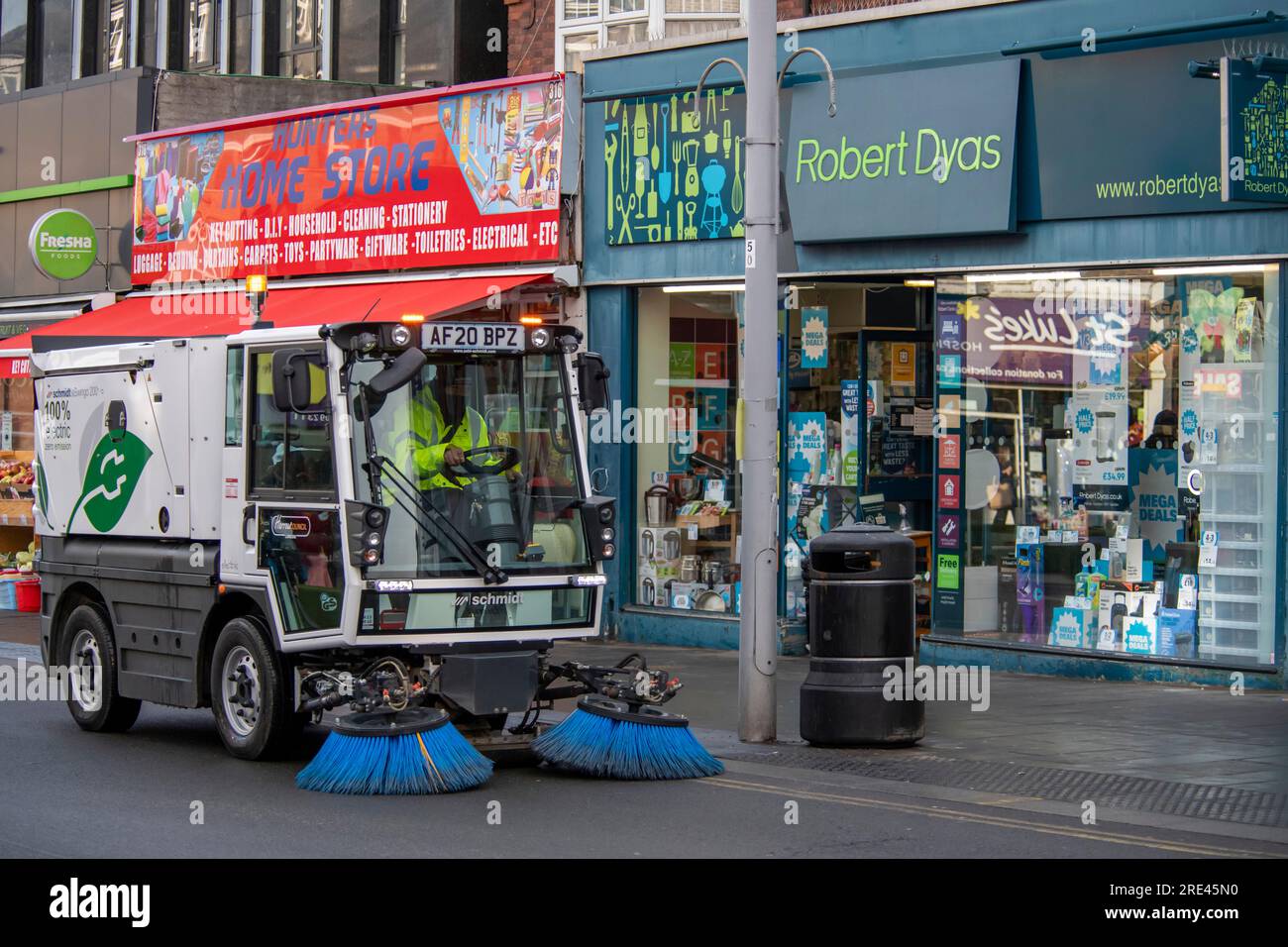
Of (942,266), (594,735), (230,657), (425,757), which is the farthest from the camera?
(942,266)

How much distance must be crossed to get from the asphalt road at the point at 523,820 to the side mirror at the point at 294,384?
216cm

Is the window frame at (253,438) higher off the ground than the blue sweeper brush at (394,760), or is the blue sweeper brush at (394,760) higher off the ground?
the window frame at (253,438)

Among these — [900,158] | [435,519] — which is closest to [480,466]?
[435,519]

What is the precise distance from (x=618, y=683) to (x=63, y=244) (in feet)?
50.0

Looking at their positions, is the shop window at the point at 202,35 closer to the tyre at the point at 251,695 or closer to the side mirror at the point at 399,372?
the tyre at the point at 251,695

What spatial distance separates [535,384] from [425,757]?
2607 mm

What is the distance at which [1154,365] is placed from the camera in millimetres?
14367


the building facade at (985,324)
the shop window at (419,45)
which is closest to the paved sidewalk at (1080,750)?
the building facade at (985,324)

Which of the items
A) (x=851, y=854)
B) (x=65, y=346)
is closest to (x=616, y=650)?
(x=65, y=346)

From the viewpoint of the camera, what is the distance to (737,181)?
54.1ft

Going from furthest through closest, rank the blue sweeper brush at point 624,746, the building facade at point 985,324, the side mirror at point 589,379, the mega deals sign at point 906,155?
the mega deals sign at point 906,155 → the building facade at point 985,324 → the side mirror at point 589,379 → the blue sweeper brush at point 624,746

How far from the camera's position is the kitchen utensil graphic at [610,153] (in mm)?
17516

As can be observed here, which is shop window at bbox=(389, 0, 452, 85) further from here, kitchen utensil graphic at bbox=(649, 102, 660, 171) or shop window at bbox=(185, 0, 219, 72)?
kitchen utensil graphic at bbox=(649, 102, 660, 171)

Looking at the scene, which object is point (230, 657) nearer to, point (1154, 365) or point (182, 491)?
point (182, 491)
